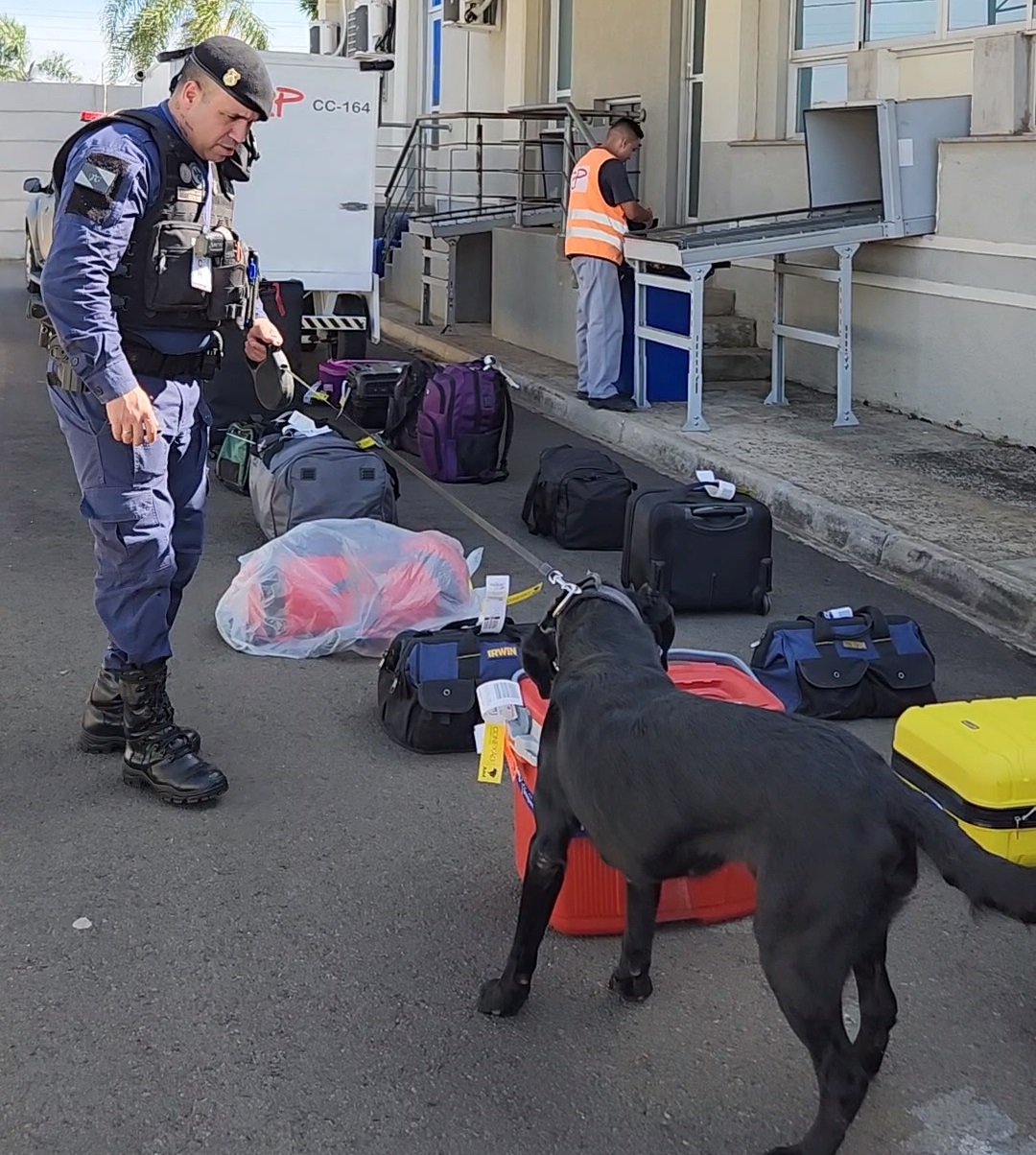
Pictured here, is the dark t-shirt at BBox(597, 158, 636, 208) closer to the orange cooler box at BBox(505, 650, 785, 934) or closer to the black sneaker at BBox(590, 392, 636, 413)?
the black sneaker at BBox(590, 392, 636, 413)

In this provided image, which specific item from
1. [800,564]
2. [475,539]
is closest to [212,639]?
Result: [475,539]

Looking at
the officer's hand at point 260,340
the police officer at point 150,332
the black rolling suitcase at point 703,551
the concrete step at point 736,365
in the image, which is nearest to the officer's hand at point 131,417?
the police officer at point 150,332

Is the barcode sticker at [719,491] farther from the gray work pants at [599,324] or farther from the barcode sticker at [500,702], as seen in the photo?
the gray work pants at [599,324]

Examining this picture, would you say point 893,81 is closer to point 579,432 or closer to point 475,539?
point 579,432

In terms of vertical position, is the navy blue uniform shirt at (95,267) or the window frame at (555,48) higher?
the window frame at (555,48)

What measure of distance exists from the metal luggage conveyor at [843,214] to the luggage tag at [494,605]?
5.13 metres

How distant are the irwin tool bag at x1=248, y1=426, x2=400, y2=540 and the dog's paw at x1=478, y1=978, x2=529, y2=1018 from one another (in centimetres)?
384

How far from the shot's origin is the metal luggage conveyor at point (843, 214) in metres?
9.47

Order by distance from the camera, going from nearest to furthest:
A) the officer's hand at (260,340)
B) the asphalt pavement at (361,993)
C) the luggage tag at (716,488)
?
the asphalt pavement at (361,993) → the officer's hand at (260,340) → the luggage tag at (716,488)

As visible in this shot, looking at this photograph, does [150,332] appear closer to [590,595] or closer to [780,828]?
[590,595]

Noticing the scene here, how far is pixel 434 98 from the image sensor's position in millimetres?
21297

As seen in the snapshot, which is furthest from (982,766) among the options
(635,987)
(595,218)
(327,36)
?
(327,36)

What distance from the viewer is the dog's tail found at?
8.33 ft

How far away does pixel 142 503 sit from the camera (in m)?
4.18
